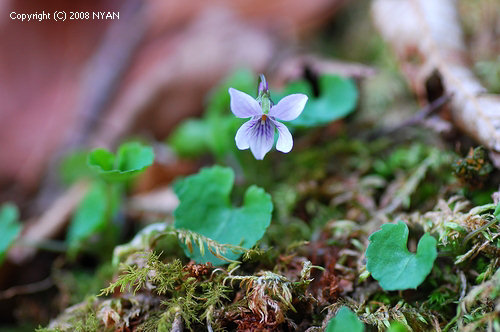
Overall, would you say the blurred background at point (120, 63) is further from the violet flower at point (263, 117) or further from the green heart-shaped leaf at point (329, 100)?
the violet flower at point (263, 117)

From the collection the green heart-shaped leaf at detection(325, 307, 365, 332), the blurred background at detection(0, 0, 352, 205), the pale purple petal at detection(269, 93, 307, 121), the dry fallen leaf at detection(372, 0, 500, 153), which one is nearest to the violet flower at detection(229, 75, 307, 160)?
the pale purple petal at detection(269, 93, 307, 121)

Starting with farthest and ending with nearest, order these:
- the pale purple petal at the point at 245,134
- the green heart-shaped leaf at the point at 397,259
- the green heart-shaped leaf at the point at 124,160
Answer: the green heart-shaped leaf at the point at 124,160, the pale purple petal at the point at 245,134, the green heart-shaped leaf at the point at 397,259

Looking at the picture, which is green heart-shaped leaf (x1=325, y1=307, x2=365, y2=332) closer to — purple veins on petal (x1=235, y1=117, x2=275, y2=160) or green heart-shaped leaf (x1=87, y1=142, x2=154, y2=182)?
purple veins on petal (x1=235, y1=117, x2=275, y2=160)

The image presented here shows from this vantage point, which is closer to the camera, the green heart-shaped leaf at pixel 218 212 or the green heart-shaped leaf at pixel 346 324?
the green heart-shaped leaf at pixel 346 324

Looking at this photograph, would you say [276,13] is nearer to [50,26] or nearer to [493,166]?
[50,26]

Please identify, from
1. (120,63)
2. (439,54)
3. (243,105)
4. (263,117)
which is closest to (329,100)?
(439,54)

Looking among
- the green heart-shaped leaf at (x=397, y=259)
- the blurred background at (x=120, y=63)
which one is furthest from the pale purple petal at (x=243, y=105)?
the blurred background at (x=120, y=63)

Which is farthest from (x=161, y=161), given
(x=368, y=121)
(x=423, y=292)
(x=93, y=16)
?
(x=93, y=16)
